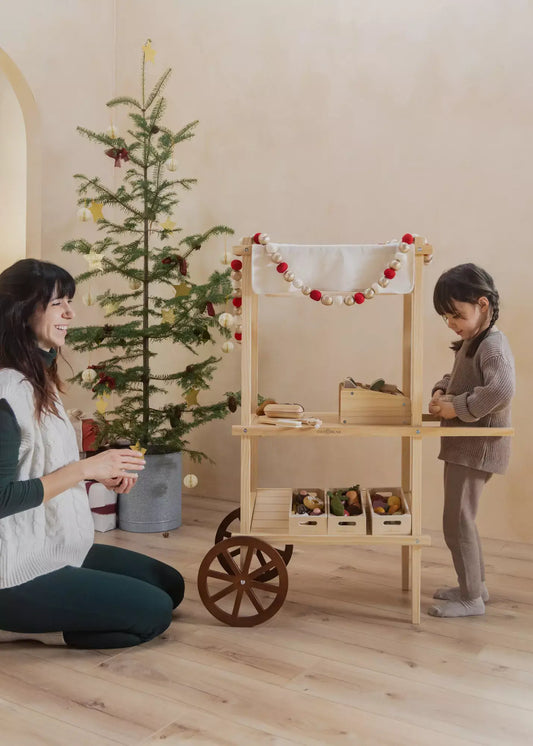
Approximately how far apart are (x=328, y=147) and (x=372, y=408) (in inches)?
70.8

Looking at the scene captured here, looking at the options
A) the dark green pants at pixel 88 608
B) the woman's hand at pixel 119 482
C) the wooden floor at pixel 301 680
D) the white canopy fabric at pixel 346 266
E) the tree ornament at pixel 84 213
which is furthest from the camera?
the tree ornament at pixel 84 213

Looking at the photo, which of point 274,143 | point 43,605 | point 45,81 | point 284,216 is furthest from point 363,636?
point 45,81

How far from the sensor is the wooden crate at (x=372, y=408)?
96.0 inches

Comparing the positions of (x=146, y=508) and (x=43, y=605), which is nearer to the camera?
(x=43, y=605)

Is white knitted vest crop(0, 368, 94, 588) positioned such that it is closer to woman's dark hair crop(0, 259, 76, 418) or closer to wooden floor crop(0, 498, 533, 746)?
woman's dark hair crop(0, 259, 76, 418)

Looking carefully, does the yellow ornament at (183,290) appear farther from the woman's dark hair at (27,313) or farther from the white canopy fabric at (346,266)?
the woman's dark hair at (27,313)

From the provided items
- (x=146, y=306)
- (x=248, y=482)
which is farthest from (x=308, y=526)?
(x=146, y=306)

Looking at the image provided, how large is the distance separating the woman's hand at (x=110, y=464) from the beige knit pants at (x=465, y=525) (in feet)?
3.41

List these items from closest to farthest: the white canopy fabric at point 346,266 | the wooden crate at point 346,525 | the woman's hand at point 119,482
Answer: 1. the woman's hand at point 119,482
2. the white canopy fabric at point 346,266
3. the wooden crate at point 346,525

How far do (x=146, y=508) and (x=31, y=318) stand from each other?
1611mm

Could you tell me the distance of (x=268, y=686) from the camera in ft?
6.49

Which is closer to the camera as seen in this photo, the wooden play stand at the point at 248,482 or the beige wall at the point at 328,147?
the wooden play stand at the point at 248,482

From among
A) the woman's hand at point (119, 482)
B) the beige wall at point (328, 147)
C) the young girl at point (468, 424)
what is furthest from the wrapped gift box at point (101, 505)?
the young girl at point (468, 424)

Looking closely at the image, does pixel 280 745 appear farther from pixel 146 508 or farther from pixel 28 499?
pixel 146 508
